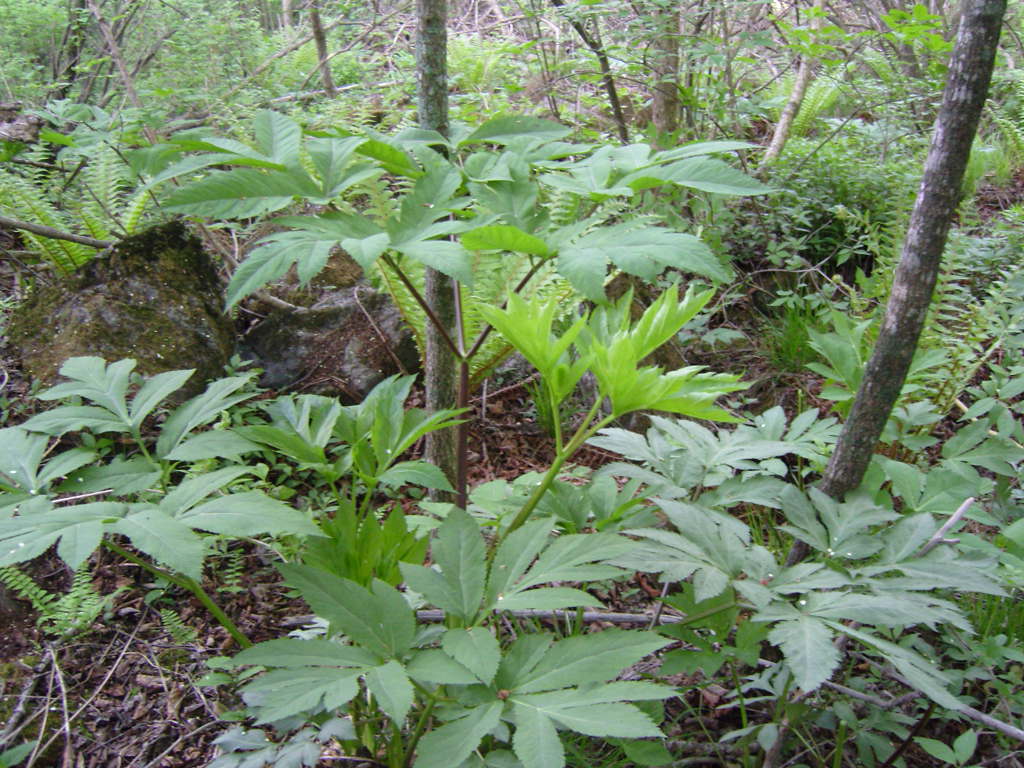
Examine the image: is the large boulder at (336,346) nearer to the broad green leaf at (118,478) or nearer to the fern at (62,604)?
the fern at (62,604)

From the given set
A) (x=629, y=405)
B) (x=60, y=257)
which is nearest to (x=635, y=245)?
(x=629, y=405)

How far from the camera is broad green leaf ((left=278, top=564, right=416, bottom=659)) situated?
3.50ft

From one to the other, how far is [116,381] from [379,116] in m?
4.52

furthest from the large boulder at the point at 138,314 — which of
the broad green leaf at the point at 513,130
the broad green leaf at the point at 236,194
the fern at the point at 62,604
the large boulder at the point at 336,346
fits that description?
the broad green leaf at the point at 513,130

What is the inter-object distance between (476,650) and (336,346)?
2355 millimetres

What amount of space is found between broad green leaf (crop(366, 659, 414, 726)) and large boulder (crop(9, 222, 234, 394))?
7.03ft

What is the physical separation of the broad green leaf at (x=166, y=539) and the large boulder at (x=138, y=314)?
188 cm

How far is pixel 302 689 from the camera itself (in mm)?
979

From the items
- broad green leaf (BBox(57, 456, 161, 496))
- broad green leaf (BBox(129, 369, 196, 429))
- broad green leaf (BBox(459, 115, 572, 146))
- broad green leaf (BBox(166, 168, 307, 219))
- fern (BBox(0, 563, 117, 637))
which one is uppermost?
broad green leaf (BBox(459, 115, 572, 146))

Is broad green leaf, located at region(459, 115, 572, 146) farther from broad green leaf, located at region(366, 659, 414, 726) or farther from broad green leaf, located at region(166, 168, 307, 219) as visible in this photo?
broad green leaf, located at region(366, 659, 414, 726)

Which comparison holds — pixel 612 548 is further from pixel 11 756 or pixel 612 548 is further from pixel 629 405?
pixel 11 756

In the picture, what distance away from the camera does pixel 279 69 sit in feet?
21.6

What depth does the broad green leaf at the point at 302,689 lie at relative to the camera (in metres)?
0.95

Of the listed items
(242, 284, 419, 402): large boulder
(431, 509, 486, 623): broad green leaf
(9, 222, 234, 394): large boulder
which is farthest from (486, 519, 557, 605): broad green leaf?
(9, 222, 234, 394): large boulder
